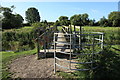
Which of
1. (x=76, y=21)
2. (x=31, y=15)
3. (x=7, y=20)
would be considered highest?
(x=31, y=15)

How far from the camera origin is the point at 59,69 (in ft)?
13.2

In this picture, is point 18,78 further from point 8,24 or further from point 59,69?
point 8,24

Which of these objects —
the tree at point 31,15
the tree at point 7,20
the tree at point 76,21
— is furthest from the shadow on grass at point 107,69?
the tree at point 31,15

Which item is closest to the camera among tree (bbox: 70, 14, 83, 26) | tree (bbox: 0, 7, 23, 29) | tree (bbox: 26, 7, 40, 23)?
tree (bbox: 70, 14, 83, 26)

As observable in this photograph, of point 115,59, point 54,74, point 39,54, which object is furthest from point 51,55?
point 115,59

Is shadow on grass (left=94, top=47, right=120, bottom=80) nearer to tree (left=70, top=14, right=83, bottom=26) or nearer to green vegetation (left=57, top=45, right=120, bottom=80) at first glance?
green vegetation (left=57, top=45, right=120, bottom=80)

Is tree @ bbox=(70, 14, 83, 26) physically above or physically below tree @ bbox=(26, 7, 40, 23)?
below

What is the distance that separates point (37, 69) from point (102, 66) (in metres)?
2.26

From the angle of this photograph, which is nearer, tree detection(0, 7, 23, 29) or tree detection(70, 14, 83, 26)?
tree detection(70, 14, 83, 26)

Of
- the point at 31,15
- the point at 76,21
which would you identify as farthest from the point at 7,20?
the point at 31,15

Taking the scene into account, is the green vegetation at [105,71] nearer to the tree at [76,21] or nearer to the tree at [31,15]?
the tree at [76,21]

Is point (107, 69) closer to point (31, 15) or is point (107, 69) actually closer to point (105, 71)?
point (105, 71)

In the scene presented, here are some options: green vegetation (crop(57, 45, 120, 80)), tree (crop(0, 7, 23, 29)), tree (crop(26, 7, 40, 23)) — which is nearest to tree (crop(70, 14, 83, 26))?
green vegetation (crop(57, 45, 120, 80))

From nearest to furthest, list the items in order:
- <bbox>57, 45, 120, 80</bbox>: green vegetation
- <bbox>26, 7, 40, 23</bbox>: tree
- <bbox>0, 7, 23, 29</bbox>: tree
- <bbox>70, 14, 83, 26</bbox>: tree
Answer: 1. <bbox>57, 45, 120, 80</bbox>: green vegetation
2. <bbox>70, 14, 83, 26</bbox>: tree
3. <bbox>0, 7, 23, 29</bbox>: tree
4. <bbox>26, 7, 40, 23</bbox>: tree
